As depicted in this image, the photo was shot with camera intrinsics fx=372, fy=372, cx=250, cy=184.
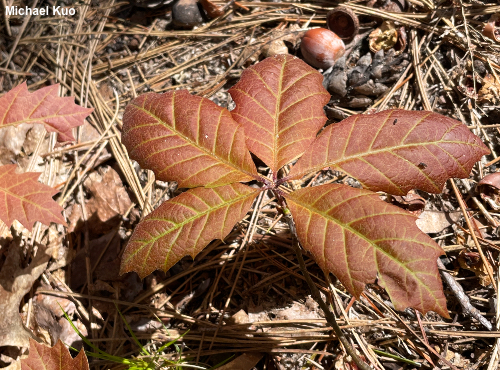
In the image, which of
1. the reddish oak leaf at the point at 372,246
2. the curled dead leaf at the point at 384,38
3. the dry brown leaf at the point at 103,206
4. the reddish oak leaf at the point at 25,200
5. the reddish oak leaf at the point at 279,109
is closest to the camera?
the reddish oak leaf at the point at 372,246

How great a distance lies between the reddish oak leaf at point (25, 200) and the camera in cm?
146

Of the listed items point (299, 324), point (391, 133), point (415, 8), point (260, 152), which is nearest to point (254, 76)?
point (260, 152)

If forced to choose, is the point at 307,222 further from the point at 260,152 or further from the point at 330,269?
the point at 260,152

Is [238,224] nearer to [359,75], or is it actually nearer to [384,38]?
[359,75]

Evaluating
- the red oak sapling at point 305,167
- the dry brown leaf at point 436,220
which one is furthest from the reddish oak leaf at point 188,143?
the dry brown leaf at point 436,220

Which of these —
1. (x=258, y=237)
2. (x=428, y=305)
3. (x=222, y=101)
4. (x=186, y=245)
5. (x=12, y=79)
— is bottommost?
(x=258, y=237)

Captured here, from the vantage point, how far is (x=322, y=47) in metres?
2.14

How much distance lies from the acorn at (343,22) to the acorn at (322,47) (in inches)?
5.5

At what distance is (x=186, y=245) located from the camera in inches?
46.7

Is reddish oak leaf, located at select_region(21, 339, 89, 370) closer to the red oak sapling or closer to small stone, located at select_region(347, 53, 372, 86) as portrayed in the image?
the red oak sapling

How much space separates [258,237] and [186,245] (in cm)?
76

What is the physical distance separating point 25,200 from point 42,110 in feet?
1.46

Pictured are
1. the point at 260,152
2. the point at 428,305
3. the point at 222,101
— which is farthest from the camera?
the point at 222,101

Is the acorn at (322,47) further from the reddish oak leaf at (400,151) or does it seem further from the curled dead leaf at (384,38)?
the reddish oak leaf at (400,151)
